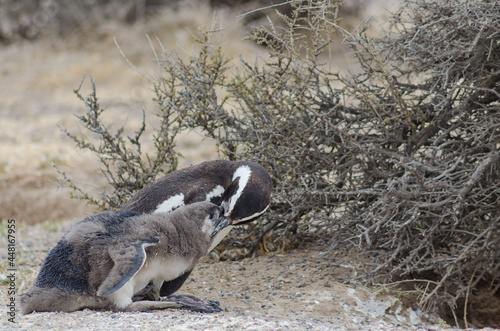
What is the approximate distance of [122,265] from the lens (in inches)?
143

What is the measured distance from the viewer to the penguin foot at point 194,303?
4079 millimetres

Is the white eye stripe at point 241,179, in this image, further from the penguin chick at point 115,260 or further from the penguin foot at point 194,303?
the penguin foot at point 194,303

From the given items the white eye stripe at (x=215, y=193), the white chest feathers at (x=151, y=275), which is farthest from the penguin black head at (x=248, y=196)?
the white chest feathers at (x=151, y=275)

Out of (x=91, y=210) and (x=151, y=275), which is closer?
(x=151, y=275)

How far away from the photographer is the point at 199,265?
549 cm

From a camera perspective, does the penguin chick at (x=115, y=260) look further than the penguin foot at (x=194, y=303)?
No

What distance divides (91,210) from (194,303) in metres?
3.05

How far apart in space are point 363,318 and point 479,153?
1.44 m

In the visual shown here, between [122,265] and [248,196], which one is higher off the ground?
[248,196]

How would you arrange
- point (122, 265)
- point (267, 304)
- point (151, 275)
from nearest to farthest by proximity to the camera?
point (122, 265), point (151, 275), point (267, 304)

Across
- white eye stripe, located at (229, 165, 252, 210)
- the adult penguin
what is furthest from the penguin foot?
white eye stripe, located at (229, 165, 252, 210)

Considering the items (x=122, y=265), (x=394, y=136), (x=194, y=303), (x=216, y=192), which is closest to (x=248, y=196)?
(x=216, y=192)

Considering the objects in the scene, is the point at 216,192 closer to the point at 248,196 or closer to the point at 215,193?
the point at 215,193

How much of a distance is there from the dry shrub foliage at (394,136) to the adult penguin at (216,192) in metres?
0.45
